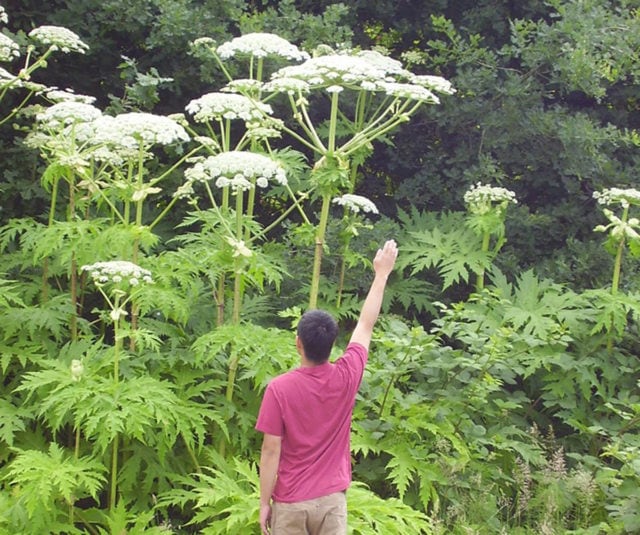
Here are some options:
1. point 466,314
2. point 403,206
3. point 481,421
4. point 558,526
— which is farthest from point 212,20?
point 558,526

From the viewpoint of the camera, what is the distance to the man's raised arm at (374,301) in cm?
419

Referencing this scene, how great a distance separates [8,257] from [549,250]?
4.51 m

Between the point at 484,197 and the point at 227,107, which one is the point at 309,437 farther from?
the point at 484,197

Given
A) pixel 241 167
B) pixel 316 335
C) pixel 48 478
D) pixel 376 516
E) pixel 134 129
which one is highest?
pixel 134 129

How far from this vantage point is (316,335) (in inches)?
144

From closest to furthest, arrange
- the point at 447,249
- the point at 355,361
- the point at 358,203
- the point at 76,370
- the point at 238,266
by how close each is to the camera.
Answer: the point at 355,361, the point at 76,370, the point at 238,266, the point at 358,203, the point at 447,249

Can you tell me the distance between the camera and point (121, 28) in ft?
23.6

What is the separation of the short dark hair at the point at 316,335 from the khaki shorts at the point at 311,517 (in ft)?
2.09

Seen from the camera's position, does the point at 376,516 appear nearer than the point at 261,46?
Yes

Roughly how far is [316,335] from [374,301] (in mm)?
665

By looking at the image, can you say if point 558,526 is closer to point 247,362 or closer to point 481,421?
point 481,421

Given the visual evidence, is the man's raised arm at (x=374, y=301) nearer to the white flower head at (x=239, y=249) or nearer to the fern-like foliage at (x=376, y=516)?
the white flower head at (x=239, y=249)

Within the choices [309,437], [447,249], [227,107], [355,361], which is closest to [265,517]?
[309,437]

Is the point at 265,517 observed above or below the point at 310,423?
below
